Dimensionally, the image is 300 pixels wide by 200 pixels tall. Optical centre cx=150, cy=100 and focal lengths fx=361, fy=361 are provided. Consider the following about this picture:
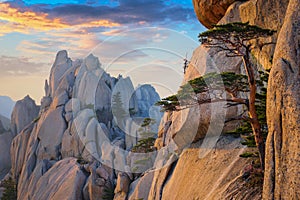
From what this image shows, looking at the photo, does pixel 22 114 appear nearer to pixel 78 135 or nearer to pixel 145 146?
pixel 78 135

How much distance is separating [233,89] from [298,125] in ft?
12.0

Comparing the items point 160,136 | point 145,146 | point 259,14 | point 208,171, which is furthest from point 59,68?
point 208,171

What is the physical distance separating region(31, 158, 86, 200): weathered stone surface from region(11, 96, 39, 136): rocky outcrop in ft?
66.7

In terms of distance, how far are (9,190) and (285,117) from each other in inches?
1520

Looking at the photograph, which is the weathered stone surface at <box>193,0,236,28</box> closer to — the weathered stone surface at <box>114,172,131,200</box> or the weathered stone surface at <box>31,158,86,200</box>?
the weathered stone surface at <box>114,172,131,200</box>

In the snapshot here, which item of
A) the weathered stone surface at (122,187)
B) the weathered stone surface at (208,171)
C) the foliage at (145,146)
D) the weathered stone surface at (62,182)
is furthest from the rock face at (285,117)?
the weathered stone surface at (62,182)

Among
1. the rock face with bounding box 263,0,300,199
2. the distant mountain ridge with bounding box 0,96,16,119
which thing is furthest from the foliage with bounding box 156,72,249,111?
the distant mountain ridge with bounding box 0,96,16,119

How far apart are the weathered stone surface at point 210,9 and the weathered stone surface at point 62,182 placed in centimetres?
2060

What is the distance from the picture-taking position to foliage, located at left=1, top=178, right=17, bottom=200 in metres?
40.0

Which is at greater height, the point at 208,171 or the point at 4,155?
the point at 208,171

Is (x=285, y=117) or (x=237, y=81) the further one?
(x=237, y=81)

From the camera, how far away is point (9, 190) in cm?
4019

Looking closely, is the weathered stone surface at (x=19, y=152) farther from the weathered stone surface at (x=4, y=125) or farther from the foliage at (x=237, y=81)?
the foliage at (x=237, y=81)

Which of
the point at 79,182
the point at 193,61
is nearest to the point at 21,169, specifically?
the point at 79,182
